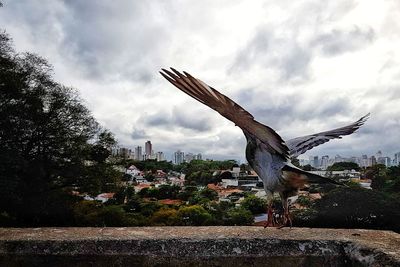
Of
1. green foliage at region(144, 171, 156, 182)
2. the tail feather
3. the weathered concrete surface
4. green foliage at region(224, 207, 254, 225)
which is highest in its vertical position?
green foliage at region(144, 171, 156, 182)

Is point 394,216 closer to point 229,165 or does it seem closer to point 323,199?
point 323,199

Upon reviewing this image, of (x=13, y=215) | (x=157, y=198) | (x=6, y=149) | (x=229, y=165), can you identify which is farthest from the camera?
(x=229, y=165)

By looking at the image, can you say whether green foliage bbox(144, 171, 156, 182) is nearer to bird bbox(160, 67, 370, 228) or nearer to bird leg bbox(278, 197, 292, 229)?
bird leg bbox(278, 197, 292, 229)

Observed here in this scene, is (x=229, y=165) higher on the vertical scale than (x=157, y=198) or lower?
higher

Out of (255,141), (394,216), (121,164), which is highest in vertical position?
(121,164)

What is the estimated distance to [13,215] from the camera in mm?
20297

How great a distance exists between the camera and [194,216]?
2745 cm

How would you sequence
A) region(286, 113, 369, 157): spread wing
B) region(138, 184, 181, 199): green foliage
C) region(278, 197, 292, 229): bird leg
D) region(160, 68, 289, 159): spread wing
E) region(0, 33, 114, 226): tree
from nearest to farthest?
region(160, 68, 289, 159): spread wing
region(278, 197, 292, 229): bird leg
region(286, 113, 369, 157): spread wing
region(0, 33, 114, 226): tree
region(138, 184, 181, 199): green foliage

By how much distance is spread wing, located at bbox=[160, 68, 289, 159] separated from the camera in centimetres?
253

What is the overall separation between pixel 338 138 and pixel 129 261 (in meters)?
1.89

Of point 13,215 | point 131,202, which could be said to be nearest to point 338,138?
point 13,215

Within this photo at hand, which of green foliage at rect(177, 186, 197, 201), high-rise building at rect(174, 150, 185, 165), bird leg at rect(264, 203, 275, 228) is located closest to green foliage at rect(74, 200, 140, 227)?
green foliage at rect(177, 186, 197, 201)

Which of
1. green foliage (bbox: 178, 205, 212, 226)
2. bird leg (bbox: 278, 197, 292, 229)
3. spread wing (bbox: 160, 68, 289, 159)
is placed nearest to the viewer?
spread wing (bbox: 160, 68, 289, 159)

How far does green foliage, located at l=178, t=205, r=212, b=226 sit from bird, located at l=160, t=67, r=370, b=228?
22.8m
